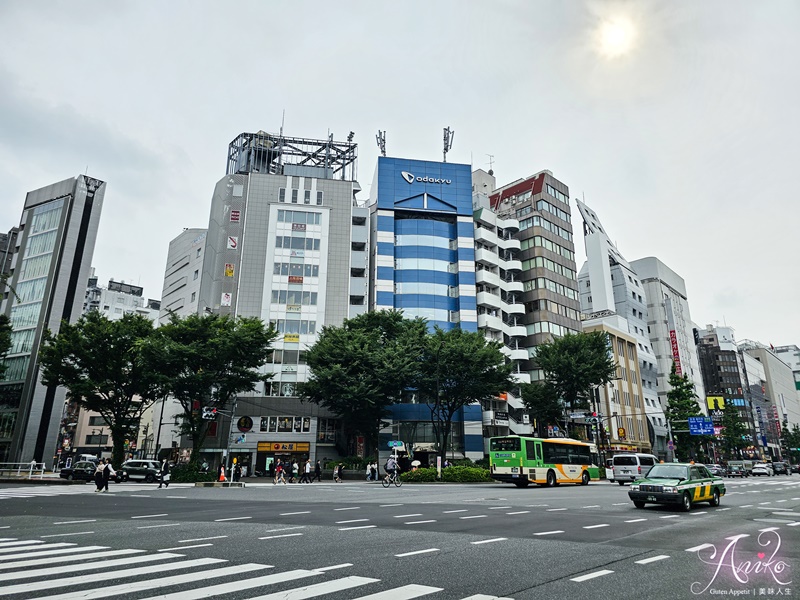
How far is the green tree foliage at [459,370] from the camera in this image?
47.6 m

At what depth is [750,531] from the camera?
12.2m

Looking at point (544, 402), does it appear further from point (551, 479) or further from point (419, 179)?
point (419, 179)

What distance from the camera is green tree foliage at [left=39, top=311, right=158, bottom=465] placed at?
41.5 metres

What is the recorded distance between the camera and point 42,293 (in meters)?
68.1

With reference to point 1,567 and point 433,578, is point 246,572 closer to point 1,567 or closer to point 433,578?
point 433,578

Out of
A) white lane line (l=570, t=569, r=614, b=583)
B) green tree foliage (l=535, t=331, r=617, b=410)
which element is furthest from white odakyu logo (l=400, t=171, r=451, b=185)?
white lane line (l=570, t=569, r=614, b=583)

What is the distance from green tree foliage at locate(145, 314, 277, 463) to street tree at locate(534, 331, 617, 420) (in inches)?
1085

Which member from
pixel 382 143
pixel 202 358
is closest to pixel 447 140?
pixel 382 143

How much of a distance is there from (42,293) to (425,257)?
48.9 m

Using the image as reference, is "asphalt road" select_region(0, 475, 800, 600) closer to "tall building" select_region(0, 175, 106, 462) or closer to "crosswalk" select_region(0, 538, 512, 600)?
"crosswalk" select_region(0, 538, 512, 600)

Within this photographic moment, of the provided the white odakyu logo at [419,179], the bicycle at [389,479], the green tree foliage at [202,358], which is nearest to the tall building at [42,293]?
the green tree foliage at [202,358]

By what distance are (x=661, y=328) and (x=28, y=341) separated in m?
96.4

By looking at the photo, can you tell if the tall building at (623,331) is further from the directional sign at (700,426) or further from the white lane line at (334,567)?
the white lane line at (334,567)

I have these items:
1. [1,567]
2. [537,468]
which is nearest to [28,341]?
[537,468]
